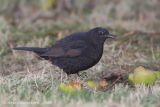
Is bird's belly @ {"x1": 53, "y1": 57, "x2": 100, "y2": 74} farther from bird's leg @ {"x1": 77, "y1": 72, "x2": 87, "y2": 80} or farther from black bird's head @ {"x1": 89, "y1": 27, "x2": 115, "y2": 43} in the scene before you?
black bird's head @ {"x1": 89, "y1": 27, "x2": 115, "y2": 43}

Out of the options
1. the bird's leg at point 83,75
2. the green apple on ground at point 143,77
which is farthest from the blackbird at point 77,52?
the green apple on ground at point 143,77

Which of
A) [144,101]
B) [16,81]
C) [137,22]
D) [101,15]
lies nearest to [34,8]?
[101,15]

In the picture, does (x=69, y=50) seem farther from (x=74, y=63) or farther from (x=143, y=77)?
(x=143, y=77)

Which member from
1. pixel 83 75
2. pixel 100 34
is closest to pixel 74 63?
pixel 83 75

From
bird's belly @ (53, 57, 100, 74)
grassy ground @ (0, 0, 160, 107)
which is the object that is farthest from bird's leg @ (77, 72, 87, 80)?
bird's belly @ (53, 57, 100, 74)

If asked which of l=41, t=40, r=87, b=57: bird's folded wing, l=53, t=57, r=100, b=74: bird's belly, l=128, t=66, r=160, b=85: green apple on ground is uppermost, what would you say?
l=41, t=40, r=87, b=57: bird's folded wing

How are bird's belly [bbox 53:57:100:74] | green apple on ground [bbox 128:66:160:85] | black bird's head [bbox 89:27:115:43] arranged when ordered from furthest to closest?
black bird's head [bbox 89:27:115:43], bird's belly [bbox 53:57:100:74], green apple on ground [bbox 128:66:160:85]

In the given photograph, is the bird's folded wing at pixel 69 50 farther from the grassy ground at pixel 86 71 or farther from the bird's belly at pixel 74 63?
the grassy ground at pixel 86 71

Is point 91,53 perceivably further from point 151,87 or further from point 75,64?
point 151,87
